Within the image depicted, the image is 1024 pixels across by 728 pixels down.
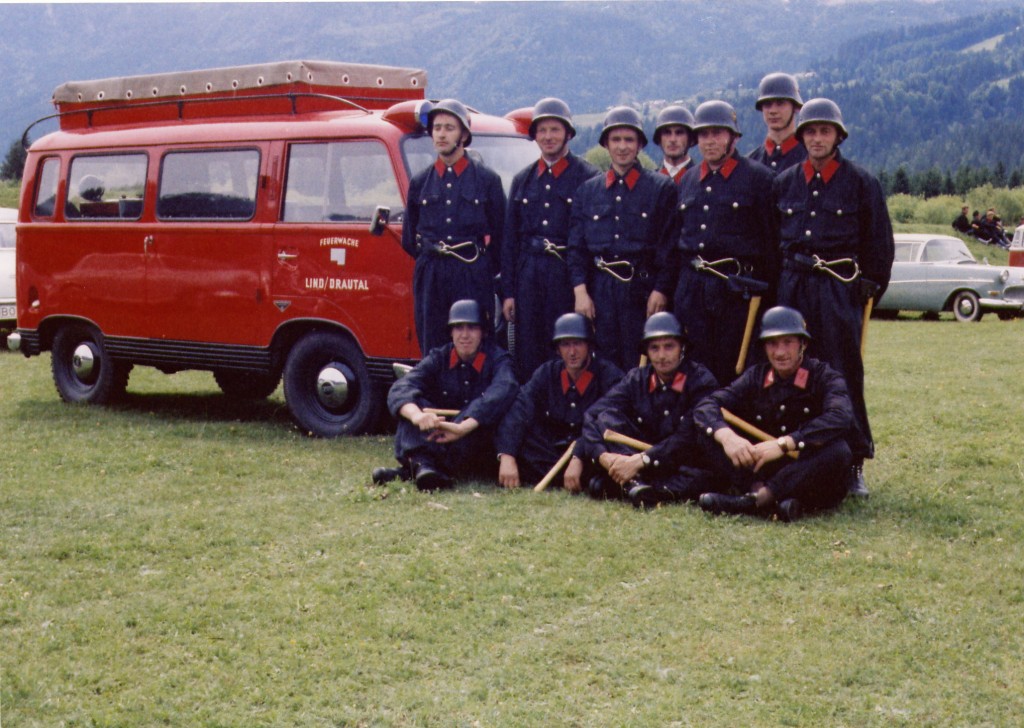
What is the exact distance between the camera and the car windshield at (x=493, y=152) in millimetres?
8867

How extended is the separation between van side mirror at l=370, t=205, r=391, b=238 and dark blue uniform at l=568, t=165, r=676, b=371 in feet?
5.30

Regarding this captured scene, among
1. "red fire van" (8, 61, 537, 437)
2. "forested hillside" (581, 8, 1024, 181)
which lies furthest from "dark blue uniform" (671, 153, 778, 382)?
"forested hillside" (581, 8, 1024, 181)

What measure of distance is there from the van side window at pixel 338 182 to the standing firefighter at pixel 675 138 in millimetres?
1966

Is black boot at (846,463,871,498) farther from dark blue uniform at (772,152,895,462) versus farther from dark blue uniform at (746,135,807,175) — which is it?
dark blue uniform at (746,135,807,175)

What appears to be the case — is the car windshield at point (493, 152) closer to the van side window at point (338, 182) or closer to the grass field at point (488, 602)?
the van side window at point (338, 182)

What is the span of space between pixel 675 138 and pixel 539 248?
1.25 meters

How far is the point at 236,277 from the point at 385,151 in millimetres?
1709

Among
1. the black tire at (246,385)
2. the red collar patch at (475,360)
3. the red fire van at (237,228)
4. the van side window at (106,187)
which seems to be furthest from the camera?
the black tire at (246,385)

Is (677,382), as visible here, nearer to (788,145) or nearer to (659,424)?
(659,424)

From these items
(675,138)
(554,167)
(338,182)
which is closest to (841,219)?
(675,138)

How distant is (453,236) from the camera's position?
323 inches

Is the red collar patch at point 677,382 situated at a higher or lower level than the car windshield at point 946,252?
lower

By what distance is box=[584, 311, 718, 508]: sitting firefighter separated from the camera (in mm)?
6906

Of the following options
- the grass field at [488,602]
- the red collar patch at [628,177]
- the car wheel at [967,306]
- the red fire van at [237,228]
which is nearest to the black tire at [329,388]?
the red fire van at [237,228]
